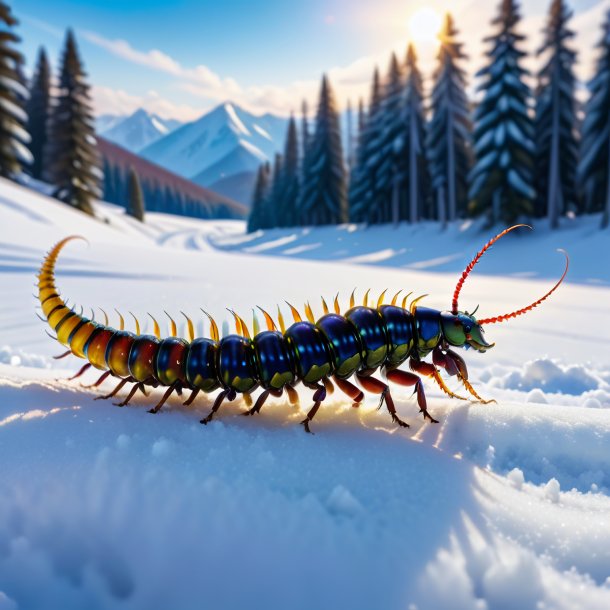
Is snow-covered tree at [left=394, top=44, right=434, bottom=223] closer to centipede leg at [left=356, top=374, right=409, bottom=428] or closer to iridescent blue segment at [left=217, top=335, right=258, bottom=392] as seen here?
centipede leg at [left=356, top=374, right=409, bottom=428]

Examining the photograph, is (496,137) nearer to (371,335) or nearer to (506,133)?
(506,133)

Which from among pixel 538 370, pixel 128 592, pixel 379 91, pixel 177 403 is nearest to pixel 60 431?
pixel 177 403

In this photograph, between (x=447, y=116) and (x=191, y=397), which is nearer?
(x=191, y=397)

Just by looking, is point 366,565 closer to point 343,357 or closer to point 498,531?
point 498,531

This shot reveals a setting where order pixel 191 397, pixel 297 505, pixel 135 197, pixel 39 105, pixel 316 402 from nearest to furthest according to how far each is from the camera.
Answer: pixel 297 505 < pixel 316 402 < pixel 191 397 < pixel 39 105 < pixel 135 197

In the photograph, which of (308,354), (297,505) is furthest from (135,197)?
(297,505)
